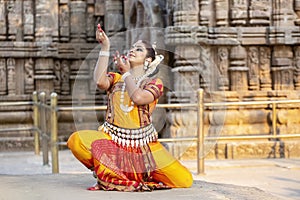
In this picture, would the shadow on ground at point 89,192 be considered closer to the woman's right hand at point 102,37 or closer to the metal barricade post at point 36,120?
the woman's right hand at point 102,37

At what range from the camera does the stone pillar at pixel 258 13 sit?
33.4 ft

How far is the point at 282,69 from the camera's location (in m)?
10.2

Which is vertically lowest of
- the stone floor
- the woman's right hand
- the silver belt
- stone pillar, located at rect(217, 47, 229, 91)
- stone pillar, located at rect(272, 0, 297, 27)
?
the stone floor

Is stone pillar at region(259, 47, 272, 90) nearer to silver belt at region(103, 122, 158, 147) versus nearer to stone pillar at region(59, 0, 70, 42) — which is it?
stone pillar at region(59, 0, 70, 42)

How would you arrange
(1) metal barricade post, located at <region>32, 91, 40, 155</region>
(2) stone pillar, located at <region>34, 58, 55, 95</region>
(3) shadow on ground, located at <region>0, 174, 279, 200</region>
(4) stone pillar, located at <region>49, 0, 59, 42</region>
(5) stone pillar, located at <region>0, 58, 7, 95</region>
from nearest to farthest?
(3) shadow on ground, located at <region>0, 174, 279, 200</region> < (1) metal barricade post, located at <region>32, 91, 40, 155</region> < (5) stone pillar, located at <region>0, 58, 7, 95</region> < (2) stone pillar, located at <region>34, 58, 55, 95</region> < (4) stone pillar, located at <region>49, 0, 59, 42</region>

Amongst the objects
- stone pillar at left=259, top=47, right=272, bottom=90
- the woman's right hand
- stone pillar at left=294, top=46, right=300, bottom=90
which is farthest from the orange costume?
stone pillar at left=294, top=46, right=300, bottom=90

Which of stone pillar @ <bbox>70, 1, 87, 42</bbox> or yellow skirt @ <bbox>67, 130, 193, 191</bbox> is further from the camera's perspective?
stone pillar @ <bbox>70, 1, 87, 42</bbox>

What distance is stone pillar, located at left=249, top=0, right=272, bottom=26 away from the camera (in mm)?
10180

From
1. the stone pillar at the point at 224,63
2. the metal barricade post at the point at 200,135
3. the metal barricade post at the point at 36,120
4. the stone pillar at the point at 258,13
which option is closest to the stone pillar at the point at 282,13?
the stone pillar at the point at 258,13

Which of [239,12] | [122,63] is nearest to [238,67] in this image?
[239,12]

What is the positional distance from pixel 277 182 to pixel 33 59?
660cm

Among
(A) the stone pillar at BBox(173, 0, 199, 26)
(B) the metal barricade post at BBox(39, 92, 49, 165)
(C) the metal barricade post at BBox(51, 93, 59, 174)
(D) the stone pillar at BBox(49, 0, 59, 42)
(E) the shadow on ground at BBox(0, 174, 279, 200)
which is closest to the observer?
(E) the shadow on ground at BBox(0, 174, 279, 200)

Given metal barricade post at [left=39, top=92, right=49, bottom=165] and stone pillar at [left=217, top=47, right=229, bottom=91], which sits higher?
stone pillar at [left=217, top=47, right=229, bottom=91]

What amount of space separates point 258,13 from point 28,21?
4.89 metres
